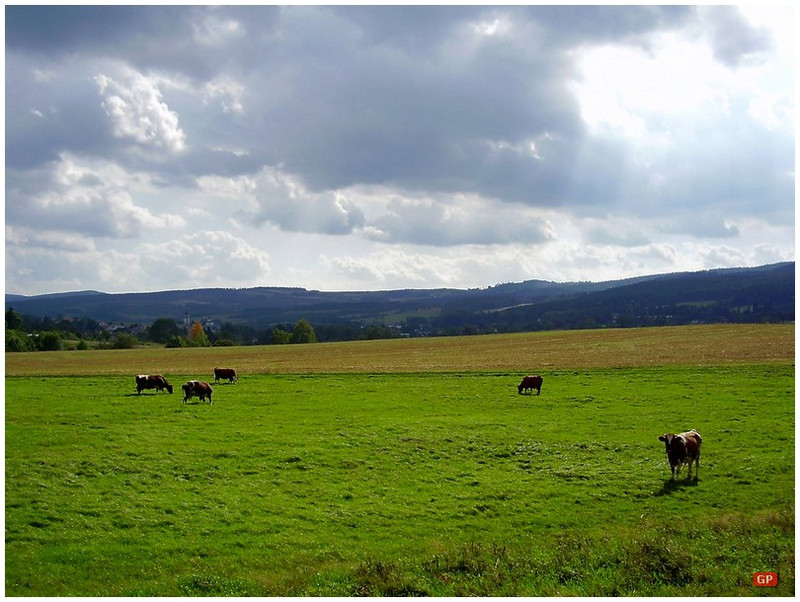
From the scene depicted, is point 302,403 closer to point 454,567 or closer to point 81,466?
point 81,466

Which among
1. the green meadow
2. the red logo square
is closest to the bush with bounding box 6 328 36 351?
the green meadow

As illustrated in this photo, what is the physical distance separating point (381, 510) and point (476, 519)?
2718mm

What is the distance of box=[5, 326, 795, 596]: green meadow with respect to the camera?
1399cm

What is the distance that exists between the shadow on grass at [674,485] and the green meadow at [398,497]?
3.3 inches

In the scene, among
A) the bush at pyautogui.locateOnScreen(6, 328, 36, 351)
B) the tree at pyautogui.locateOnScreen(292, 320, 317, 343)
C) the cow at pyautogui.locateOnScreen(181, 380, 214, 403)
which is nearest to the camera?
the cow at pyautogui.locateOnScreen(181, 380, 214, 403)

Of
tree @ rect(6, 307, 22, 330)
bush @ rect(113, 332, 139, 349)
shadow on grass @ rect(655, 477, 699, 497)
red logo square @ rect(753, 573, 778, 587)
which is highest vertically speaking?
tree @ rect(6, 307, 22, 330)

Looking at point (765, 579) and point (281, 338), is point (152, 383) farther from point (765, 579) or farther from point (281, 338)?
point (281, 338)

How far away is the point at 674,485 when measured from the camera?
20078 mm

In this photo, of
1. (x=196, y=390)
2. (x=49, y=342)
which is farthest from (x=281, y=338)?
(x=196, y=390)

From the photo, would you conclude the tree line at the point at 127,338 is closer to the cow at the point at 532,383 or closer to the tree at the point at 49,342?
the tree at the point at 49,342

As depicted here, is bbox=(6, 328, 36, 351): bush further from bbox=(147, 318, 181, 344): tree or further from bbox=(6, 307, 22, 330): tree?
bbox=(147, 318, 181, 344): tree

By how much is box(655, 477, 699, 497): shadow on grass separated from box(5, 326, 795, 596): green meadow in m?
0.08

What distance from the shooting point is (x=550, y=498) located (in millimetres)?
19266

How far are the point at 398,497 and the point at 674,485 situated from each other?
8790 millimetres
